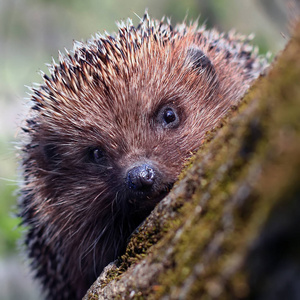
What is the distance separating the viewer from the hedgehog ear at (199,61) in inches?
A: 157

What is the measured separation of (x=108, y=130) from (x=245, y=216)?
7.70ft

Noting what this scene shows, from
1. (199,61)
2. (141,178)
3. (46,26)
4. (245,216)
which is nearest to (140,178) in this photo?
(141,178)

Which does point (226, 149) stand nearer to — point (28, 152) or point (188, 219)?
point (188, 219)

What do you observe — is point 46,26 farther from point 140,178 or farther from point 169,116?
point 140,178

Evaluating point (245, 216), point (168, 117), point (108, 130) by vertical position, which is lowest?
point (245, 216)

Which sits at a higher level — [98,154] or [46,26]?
[46,26]

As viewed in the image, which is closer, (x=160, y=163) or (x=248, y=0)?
(x=160, y=163)

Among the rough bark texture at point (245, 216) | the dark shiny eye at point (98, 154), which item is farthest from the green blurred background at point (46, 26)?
the rough bark texture at point (245, 216)

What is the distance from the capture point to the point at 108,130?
140 inches

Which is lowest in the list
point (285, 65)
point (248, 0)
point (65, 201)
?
point (285, 65)

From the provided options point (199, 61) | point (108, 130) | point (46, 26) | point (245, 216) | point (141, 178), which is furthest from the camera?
point (46, 26)

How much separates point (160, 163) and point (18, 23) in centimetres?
1082

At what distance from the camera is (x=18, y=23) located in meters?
12.6

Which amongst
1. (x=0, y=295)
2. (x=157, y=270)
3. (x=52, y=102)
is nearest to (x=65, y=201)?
(x=52, y=102)
